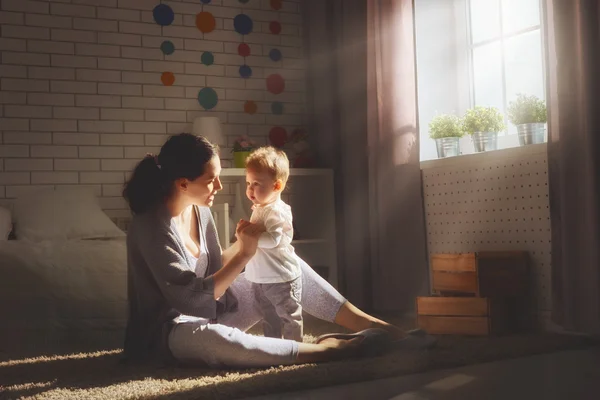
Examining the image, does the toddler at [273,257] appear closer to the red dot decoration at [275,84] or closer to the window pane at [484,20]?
the window pane at [484,20]

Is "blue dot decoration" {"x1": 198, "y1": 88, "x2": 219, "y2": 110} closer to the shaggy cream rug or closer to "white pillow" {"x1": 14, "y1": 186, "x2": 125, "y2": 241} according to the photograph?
"white pillow" {"x1": 14, "y1": 186, "x2": 125, "y2": 241}

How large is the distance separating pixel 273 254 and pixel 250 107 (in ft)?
8.18

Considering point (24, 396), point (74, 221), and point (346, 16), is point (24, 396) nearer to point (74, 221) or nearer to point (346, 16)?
point (74, 221)

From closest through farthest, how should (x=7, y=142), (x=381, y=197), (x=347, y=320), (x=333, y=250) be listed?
(x=347, y=320)
(x=381, y=197)
(x=7, y=142)
(x=333, y=250)

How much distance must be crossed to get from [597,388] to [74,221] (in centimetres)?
294

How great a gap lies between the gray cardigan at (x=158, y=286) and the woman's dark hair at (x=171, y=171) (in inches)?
2.2

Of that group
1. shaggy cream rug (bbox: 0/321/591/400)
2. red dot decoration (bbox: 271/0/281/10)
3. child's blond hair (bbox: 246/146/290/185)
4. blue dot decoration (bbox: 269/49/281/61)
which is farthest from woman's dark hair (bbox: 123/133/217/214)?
red dot decoration (bbox: 271/0/281/10)

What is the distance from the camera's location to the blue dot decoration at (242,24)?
5.00 metres

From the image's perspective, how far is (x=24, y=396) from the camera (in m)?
2.22

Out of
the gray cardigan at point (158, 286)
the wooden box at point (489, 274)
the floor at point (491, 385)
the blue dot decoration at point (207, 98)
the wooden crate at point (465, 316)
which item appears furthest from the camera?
the blue dot decoration at point (207, 98)

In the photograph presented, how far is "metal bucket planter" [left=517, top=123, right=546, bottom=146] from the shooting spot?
3398 millimetres

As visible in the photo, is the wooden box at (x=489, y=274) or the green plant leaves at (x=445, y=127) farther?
the green plant leaves at (x=445, y=127)

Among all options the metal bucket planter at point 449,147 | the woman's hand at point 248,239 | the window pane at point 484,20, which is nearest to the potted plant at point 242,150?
the metal bucket planter at point 449,147

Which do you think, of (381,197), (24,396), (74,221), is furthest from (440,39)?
(24,396)
